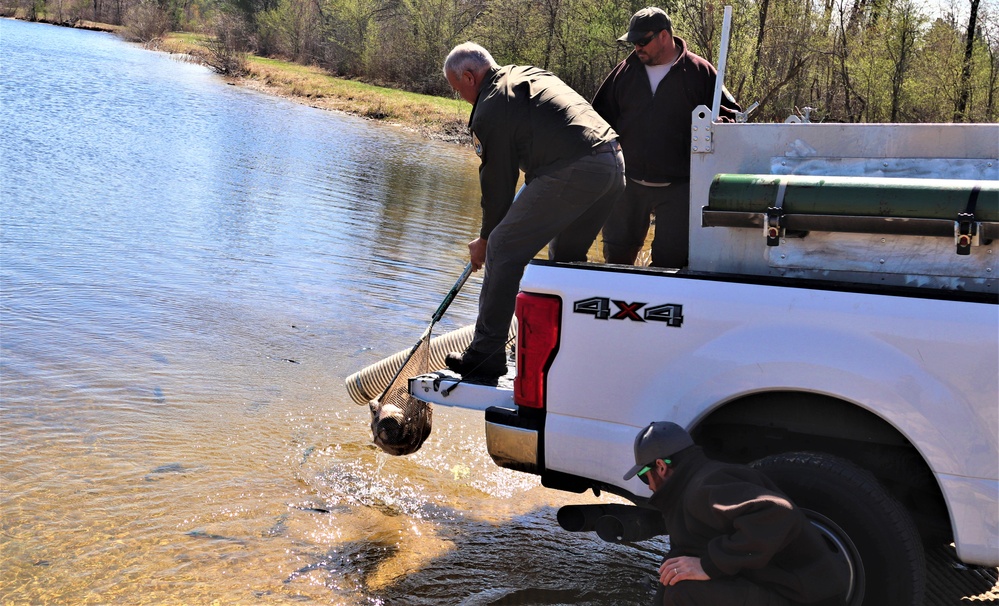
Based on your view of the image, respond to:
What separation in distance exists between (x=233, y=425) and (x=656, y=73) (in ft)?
11.5

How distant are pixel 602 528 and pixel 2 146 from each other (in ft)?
53.9

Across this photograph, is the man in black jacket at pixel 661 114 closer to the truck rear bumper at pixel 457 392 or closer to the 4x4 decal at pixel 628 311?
the truck rear bumper at pixel 457 392

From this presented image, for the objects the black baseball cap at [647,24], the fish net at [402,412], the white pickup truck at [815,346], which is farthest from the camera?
the black baseball cap at [647,24]

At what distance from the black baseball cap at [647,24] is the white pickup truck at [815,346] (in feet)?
4.95

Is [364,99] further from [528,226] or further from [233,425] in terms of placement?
[528,226]

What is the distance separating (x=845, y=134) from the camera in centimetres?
374

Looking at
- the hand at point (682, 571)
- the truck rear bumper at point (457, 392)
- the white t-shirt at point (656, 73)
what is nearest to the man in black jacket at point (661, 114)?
the white t-shirt at point (656, 73)

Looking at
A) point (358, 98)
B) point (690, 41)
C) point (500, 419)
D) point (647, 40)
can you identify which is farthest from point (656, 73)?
point (358, 98)

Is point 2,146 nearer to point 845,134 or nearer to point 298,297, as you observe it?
point 298,297

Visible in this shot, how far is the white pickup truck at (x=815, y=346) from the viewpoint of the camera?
3139mm

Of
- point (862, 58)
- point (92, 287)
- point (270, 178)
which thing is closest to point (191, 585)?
point (92, 287)

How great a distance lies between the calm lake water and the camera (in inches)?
175

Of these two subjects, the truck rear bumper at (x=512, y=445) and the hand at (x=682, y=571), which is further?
the truck rear bumper at (x=512, y=445)

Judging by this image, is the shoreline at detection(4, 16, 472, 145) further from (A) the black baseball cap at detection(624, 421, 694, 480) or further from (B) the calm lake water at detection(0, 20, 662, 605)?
(A) the black baseball cap at detection(624, 421, 694, 480)
